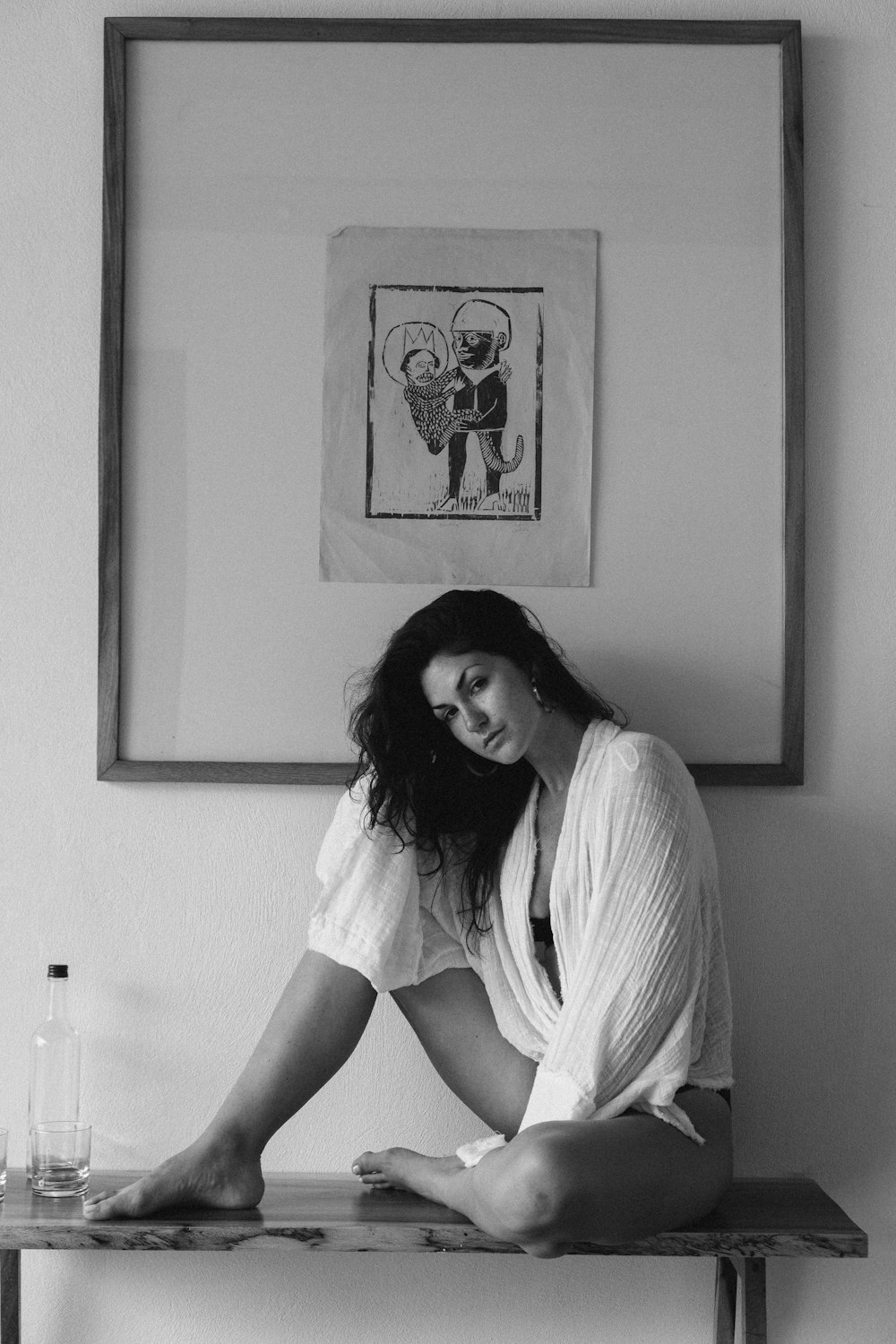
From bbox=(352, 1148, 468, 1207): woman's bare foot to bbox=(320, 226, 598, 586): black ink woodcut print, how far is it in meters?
0.71

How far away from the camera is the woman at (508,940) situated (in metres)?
1.30

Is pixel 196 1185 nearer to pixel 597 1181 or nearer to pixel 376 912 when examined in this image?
pixel 376 912

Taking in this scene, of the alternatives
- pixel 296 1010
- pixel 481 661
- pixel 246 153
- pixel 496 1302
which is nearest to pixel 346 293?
pixel 246 153

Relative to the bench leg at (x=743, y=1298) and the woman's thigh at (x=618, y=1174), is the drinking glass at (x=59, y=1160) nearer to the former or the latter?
the woman's thigh at (x=618, y=1174)

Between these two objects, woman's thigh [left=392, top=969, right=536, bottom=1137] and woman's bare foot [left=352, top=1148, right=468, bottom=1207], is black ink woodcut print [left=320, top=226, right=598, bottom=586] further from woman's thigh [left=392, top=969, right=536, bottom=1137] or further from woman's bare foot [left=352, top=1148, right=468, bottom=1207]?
woman's bare foot [left=352, top=1148, right=468, bottom=1207]

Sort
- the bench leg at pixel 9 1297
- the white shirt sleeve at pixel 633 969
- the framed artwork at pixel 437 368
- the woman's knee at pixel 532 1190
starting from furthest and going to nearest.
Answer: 1. the framed artwork at pixel 437 368
2. the bench leg at pixel 9 1297
3. the white shirt sleeve at pixel 633 969
4. the woman's knee at pixel 532 1190

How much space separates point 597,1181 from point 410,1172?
1.08ft

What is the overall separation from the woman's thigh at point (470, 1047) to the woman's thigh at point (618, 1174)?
0.18 meters

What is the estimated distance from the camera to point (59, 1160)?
1.49 m

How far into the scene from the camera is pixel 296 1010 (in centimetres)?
145

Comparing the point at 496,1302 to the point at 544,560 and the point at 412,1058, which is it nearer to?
the point at 412,1058

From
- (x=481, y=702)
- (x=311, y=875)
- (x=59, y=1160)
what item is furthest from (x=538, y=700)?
(x=59, y=1160)

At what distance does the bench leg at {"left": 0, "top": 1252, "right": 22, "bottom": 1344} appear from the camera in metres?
1.50

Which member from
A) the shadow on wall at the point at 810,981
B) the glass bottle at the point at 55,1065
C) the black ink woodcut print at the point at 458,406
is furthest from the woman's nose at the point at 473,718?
the glass bottle at the point at 55,1065
